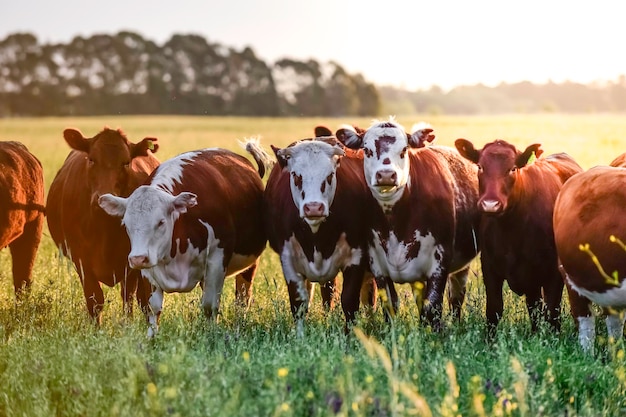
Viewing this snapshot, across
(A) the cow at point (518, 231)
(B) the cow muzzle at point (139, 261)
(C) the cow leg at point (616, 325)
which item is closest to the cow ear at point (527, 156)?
(A) the cow at point (518, 231)

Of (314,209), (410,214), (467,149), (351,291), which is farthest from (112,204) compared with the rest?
(467,149)

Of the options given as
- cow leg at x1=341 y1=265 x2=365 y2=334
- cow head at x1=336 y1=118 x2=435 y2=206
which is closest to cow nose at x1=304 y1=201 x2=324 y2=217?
cow head at x1=336 y1=118 x2=435 y2=206

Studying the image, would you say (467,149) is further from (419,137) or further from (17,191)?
(17,191)

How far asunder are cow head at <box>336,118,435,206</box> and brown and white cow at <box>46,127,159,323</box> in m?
2.08

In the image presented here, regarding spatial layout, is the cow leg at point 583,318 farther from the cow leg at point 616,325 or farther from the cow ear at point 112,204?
the cow ear at point 112,204

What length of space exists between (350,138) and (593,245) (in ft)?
7.91

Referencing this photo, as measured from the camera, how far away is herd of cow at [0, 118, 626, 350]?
785 cm

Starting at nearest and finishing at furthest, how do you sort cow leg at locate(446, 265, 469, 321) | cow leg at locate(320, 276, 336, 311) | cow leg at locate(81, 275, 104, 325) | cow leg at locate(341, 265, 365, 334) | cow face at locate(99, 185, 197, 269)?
cow face at locate(99, 185, 197, 269)
cow leg at locate(341, 265, 365, 334)
cow leg at locate(81, 275, 104, 325)
cow leg at locate(320, 276, 336, 311)
cow leg at locate(446, 265, 469, 321)

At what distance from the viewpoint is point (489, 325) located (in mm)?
8344

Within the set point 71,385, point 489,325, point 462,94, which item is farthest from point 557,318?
point 462,94

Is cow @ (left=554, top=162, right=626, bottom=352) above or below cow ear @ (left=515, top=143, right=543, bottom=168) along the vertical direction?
below

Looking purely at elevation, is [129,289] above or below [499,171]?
below

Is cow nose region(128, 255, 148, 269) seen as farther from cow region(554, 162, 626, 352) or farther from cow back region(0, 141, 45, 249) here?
cow region(554, 162, 626, 352)

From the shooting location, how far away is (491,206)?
25.4ft
